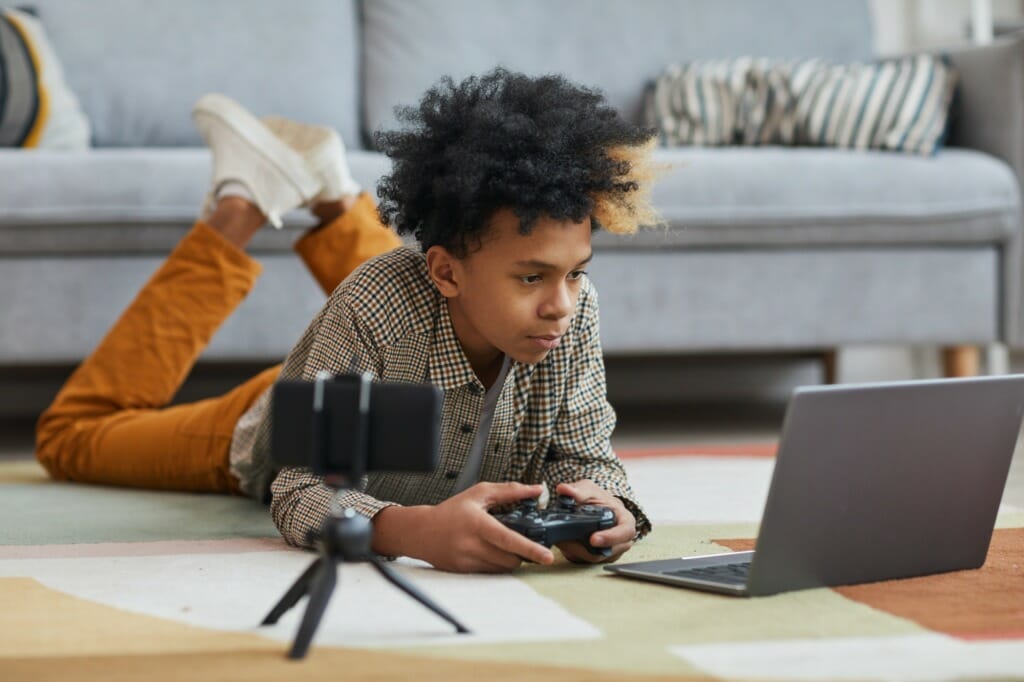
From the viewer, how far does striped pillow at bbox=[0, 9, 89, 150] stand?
2.26 meters

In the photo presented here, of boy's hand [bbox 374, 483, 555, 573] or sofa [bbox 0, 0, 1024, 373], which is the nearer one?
boy's hand [bbox 374, 483, 555, 573]

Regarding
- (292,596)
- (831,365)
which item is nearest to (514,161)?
(292,596)

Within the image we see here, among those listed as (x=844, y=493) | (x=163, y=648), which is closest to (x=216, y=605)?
(x=163, y=648)

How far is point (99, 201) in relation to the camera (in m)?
1.98

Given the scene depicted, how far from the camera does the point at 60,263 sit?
200cm

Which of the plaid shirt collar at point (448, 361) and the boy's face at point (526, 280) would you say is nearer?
the boy's face at point (526, 280)

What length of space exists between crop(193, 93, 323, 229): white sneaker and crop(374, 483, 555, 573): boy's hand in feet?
2.50

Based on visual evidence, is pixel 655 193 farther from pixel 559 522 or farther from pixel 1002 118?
pixel 559 522

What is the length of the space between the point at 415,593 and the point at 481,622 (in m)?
0.07

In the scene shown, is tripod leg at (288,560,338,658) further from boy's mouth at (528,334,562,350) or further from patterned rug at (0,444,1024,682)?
boy's mouth at (528,334,562,350)

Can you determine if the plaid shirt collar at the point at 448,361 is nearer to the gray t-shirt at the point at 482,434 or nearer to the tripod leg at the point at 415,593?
the gray t-shirt at the point at 482,434

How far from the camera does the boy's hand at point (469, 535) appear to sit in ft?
3.35

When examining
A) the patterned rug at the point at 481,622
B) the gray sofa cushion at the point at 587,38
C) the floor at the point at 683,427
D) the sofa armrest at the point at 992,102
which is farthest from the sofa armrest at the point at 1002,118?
the patterned rug at the point at 481,622

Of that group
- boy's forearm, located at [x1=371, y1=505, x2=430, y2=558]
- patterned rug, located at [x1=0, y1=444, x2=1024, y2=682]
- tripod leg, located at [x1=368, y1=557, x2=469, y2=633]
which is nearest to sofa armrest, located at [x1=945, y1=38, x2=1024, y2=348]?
patterned rug, located at [x1=0, y1=444, x2=1024, y2=682]
